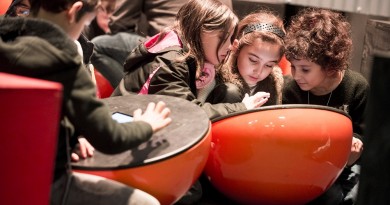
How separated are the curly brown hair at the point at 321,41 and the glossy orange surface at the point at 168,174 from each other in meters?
0.75

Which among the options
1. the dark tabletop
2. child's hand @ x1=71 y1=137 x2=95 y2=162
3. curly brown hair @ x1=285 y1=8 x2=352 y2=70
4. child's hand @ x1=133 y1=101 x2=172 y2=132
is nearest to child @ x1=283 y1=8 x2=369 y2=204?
curly brown hair @ x1=285 y1=8 x2=352 y2=70

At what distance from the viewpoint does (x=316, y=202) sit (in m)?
2.23

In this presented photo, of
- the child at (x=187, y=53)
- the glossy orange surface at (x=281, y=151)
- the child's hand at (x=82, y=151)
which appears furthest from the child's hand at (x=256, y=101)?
the child's hand at (x=82, y=151)

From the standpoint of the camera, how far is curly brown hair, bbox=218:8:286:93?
7.94 ft

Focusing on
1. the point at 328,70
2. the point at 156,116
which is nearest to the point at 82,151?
the point at 156,116

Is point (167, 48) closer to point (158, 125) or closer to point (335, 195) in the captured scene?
point (158, 125)

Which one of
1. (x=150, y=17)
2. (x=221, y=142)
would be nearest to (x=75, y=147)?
(x=221, y=142)

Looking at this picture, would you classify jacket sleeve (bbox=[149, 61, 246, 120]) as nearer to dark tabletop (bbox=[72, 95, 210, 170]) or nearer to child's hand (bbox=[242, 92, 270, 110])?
child's hand (bbox=[242, 92, 270, 110])

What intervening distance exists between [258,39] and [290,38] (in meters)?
0.12

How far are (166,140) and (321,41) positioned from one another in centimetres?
96

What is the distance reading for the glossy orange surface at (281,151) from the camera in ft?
6.13

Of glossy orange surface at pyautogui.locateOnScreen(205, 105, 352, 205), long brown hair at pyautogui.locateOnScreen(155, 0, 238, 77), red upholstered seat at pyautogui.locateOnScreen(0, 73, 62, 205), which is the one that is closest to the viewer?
red upholstered seat at pyautogui.locateOnScreen(0, 73, 62, 205)

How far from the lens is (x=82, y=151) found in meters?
1.65

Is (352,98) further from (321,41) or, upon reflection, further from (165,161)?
(165,161)
